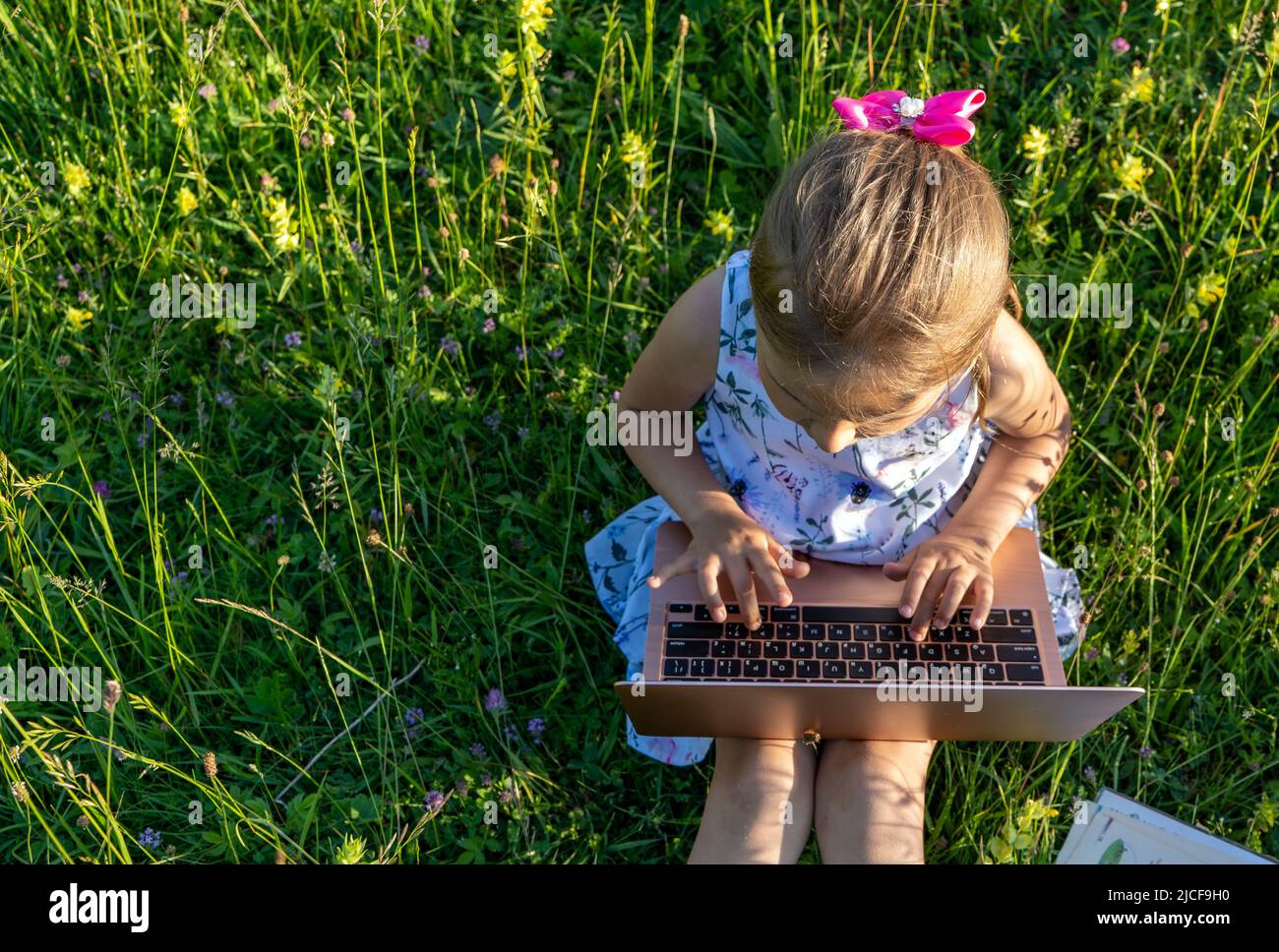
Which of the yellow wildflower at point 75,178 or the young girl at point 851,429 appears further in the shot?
the yellow wildflower at point 75,178

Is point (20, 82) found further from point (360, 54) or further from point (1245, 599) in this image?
point (1245, 599)

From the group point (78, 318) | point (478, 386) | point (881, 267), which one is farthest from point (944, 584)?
point (78, 318)

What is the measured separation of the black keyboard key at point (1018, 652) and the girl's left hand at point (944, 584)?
7cm

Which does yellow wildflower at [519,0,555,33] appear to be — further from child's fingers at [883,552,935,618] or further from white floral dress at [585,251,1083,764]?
child's fingers at [883,552,935,618]

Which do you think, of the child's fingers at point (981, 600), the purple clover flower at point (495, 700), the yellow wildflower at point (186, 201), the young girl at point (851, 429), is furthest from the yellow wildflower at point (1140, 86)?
the yellow wildflower at point (186, 201)

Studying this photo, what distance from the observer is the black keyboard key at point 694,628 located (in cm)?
266

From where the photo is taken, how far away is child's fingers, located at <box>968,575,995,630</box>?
2.60 meters

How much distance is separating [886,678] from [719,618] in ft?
1.23

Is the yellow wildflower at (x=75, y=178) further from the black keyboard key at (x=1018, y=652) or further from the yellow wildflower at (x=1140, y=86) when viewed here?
the yellow wildflower at (x=1140, y=86)

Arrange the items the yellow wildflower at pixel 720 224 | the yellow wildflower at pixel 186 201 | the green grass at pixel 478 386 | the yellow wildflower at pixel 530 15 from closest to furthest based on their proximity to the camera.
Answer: the yellow wildflower at pixel 530 15 → the green grass at pixel 478 386 → the yellow wildflower at pixel 720 224 → the yellow wildflower at pixel 186 201

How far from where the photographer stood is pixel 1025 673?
2570mm

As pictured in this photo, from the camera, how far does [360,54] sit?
3842 millimetres

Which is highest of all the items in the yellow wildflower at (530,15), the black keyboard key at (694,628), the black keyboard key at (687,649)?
the yellow wildflower at (530,15)

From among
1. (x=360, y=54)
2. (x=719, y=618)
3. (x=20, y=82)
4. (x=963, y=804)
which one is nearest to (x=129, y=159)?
(x=20, y=82)
